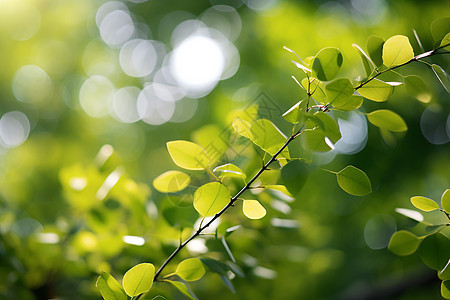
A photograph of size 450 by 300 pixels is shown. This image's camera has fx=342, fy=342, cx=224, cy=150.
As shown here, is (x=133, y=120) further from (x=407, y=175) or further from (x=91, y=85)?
(x=407, y=175)

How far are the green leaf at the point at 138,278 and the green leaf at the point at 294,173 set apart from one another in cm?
13

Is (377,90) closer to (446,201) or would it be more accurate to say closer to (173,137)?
(446,201)

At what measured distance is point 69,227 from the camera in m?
0.53

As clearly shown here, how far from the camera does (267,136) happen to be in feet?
0.91

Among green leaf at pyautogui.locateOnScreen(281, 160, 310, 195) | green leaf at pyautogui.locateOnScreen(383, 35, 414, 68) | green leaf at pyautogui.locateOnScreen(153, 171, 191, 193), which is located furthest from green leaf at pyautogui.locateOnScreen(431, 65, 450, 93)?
green leaf at pyautogui.locateOnScreen(153, 171, 191, 193)

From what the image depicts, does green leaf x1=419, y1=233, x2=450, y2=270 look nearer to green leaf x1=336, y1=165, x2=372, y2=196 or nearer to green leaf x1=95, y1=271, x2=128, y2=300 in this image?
green leaf x1=336, y1=165, x2=372, y2=196

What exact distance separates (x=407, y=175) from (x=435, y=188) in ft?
1.00

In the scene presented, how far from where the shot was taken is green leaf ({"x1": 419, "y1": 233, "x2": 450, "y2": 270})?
30 centimetres

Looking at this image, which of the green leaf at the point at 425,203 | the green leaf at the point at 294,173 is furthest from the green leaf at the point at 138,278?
the green leaf at the point at 425,203

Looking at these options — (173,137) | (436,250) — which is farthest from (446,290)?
(173,137)

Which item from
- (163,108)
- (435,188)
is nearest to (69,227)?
(435,188)

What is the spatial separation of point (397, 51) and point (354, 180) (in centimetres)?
11

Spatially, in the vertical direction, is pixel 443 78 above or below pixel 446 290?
above

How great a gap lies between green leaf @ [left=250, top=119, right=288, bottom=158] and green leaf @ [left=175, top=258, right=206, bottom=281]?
0.13 m
